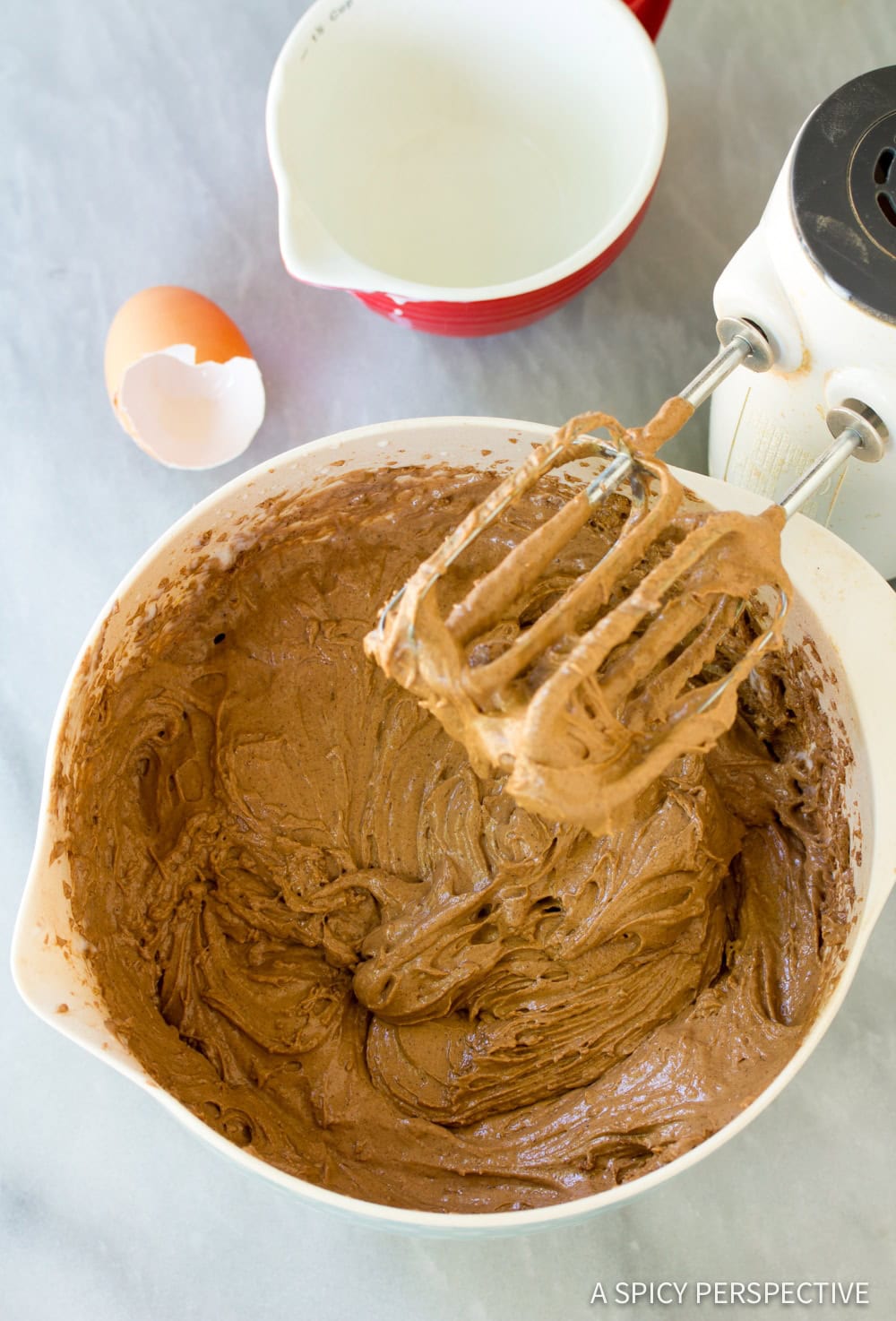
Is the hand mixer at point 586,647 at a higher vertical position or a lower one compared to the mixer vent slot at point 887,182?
lower

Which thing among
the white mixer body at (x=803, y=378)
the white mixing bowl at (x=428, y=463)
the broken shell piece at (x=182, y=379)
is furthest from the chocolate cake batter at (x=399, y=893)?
the broken shell piece at (x=182, y=379)

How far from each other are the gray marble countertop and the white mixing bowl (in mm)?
425

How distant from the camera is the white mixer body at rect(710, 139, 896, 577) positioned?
101 centimetres

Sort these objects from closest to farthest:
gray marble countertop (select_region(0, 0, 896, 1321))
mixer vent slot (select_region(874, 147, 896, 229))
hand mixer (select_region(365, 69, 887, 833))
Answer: hand mixer (select_region(365, 69, 887, 833))
mixer vent slot (select_region(874, 147, 896, 229))
gray marble countertop (select_region(0, 0, 896, 1321))

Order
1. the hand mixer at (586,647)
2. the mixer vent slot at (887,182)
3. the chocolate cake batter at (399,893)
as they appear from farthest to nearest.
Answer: the chocolate cake batter at (399,893), the mixer vent slot at (887,182), the hand mixer at (586,647)

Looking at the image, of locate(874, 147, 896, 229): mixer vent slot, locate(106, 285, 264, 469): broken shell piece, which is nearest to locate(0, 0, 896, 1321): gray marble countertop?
locate(106, 285, 264, 469): broken shell piece

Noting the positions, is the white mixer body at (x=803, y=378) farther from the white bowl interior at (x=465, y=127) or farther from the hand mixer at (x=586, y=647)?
the white bowl interior at (x=465, y=127)

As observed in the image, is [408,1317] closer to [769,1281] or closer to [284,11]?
[769,1281]

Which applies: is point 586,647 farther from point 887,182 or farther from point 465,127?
point 465,127

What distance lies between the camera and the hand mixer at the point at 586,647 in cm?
87

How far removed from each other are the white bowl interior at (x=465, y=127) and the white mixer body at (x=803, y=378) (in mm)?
325

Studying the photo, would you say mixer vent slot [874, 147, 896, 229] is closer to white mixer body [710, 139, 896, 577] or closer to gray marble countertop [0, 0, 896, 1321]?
white mixer body [710, 139, 896, 577]

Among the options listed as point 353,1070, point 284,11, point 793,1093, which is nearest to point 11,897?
point 353,1070

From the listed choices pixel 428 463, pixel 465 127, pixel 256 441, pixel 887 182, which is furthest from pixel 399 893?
pixel 465 127
